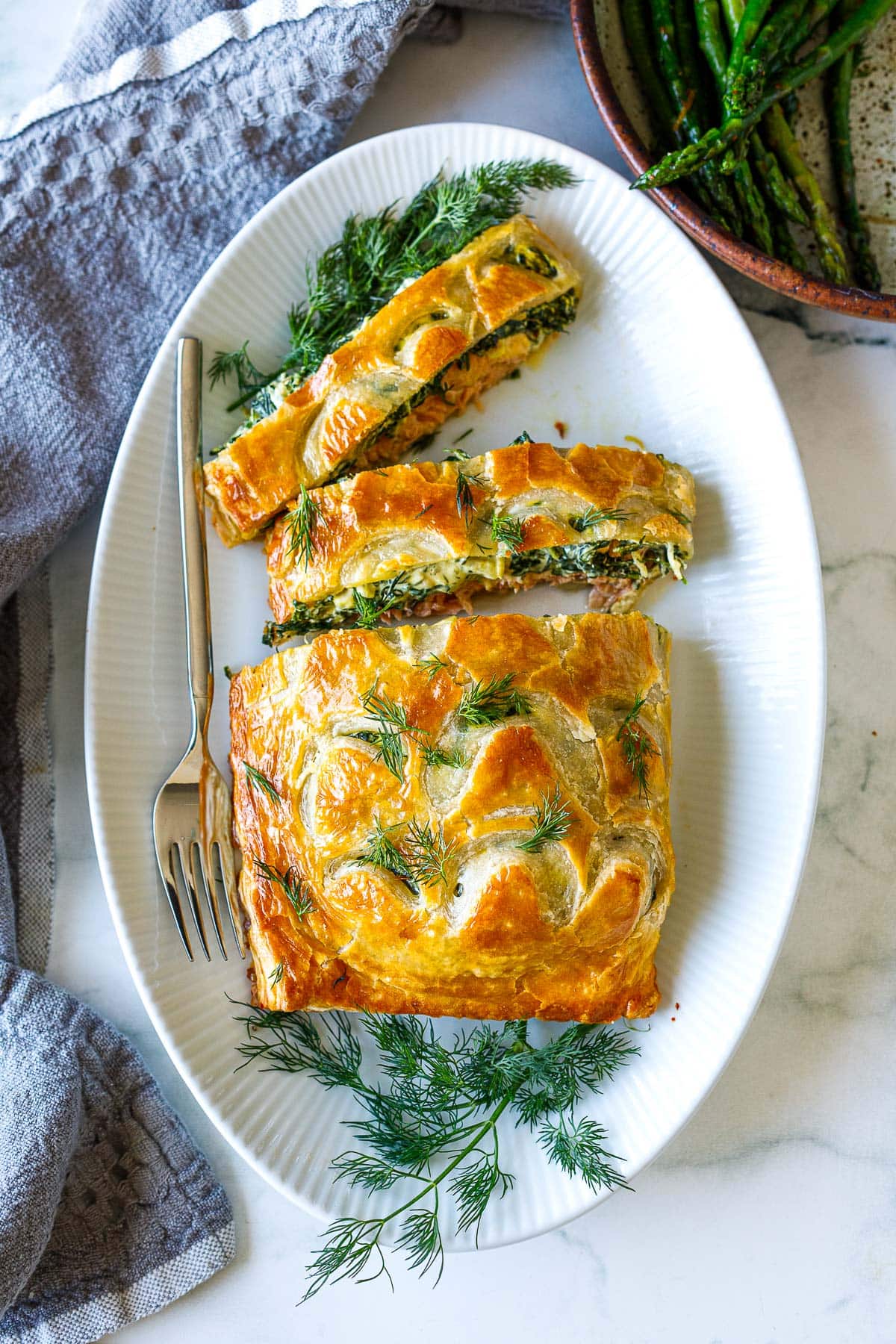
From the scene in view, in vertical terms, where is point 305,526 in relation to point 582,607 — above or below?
above

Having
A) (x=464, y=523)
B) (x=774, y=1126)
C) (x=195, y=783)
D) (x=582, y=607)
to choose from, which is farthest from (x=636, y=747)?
(x=774, y=1126)

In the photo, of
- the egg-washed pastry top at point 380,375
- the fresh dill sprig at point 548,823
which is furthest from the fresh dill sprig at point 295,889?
the egg-washed pastry top at point 380,375

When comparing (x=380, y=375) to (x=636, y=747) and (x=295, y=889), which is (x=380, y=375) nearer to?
(x=636, y=747)

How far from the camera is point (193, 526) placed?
156 inches

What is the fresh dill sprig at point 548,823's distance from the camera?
11.0 ft

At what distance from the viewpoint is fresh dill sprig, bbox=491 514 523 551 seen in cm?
370

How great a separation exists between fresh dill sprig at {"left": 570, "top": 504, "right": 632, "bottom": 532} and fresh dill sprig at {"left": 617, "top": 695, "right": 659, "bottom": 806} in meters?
0.67

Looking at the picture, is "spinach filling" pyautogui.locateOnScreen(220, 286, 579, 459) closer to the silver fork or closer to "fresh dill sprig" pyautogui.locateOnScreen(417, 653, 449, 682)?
the silver fork

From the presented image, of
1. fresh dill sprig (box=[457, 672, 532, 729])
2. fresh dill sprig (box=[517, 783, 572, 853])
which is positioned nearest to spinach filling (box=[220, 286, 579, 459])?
fresh dill sprig (box=[457, 672, 532, 729])

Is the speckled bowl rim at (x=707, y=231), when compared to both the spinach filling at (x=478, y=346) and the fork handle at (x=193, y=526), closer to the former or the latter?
the spinach filling at (x=478, y=346)

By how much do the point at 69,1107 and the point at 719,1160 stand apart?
253cm

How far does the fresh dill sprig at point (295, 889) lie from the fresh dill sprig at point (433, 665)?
809mm

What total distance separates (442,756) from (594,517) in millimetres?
1049

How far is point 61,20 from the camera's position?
4355mm
